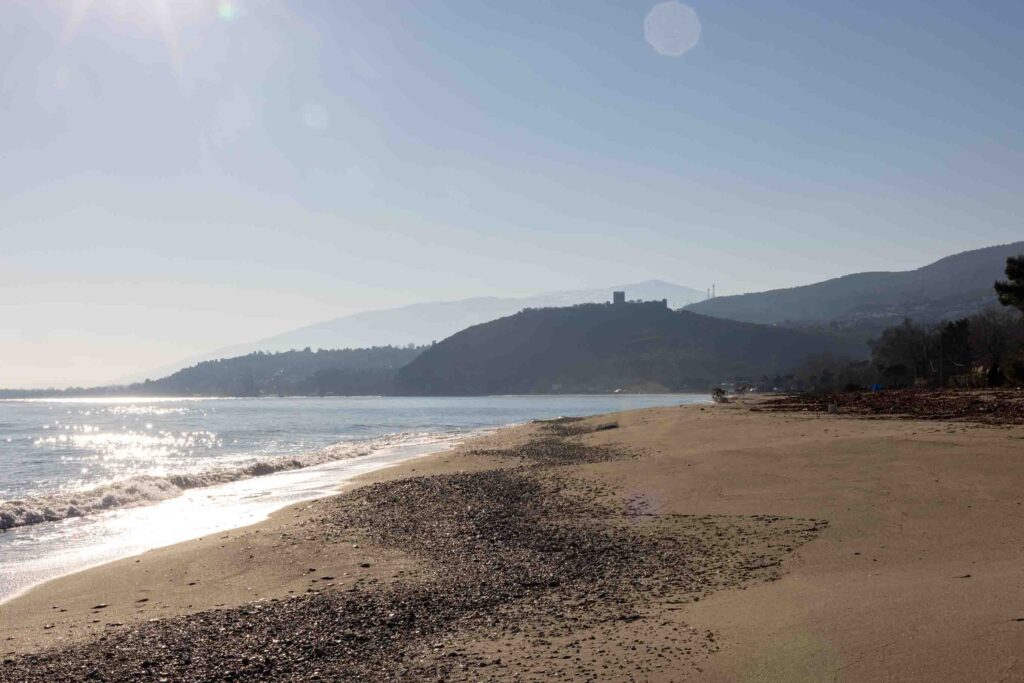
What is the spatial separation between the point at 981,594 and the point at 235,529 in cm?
1358

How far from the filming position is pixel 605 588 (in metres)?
8.80

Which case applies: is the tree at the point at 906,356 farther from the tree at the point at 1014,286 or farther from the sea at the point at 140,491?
the sea at the point at 140,491

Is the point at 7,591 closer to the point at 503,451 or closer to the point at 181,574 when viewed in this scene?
the point at 181,574

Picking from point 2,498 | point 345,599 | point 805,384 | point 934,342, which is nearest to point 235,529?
point 345,599

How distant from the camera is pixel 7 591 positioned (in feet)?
37.9

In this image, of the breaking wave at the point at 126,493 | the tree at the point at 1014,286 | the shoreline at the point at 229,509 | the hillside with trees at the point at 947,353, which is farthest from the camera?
the hillside with trees at the point at 947,353

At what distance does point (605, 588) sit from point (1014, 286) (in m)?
45.6

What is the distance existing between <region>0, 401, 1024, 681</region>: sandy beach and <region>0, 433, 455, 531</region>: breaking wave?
24.4 feet

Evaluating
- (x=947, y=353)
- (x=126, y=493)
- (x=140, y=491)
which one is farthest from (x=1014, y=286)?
(x=126, y=493)

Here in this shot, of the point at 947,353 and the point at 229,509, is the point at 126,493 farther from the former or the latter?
the point at 947,353

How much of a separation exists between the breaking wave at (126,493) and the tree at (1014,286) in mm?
39135

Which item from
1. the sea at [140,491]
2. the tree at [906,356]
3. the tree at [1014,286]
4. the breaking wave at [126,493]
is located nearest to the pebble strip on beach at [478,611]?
the sea at [140,491]

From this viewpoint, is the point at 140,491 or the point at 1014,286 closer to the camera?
the point at 140,491

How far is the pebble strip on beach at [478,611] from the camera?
6770 millimetres
